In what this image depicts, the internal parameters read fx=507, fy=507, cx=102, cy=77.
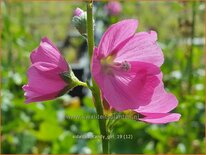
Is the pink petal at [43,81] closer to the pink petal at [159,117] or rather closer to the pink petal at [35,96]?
the pink petal at [35,96]

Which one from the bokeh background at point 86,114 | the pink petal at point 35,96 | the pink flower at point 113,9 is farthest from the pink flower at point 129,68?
the pink flower at point 113,9

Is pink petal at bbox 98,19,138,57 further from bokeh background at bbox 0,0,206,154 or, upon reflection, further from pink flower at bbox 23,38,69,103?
bokeh background at bbox 0,0,206,154

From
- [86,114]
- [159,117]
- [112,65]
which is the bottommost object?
[86,114]

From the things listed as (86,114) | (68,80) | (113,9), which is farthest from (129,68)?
(113,9)

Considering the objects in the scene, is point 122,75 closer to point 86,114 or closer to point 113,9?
point 86,114

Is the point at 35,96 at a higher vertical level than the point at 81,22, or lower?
lower

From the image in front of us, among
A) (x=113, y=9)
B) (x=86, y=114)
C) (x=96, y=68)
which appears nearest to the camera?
(x=96, y=68)

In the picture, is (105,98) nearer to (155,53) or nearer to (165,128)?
(155,53)

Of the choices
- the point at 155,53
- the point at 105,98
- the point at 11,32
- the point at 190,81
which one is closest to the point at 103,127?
the point at 105,98
